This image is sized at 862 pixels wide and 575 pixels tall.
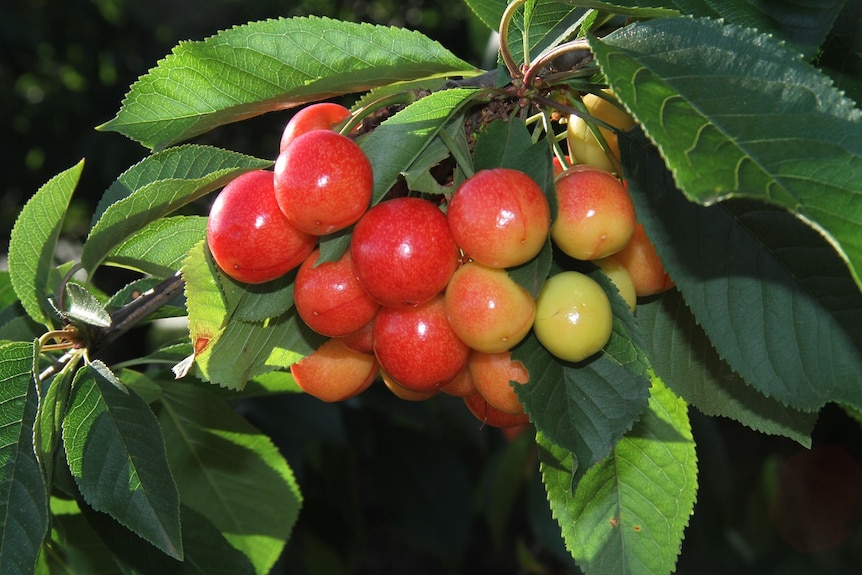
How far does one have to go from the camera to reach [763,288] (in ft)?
3.22

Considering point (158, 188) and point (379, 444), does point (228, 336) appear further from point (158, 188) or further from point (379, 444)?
point (379, 444)

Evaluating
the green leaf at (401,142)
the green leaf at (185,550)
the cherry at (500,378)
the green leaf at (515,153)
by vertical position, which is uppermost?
the green leaf at (401,142)

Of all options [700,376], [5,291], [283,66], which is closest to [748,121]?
[700,376]

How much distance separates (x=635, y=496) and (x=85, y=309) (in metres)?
0.79

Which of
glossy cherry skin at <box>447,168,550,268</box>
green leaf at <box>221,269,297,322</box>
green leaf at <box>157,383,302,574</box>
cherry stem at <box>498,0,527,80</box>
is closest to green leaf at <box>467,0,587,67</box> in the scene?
cherry stem at <box>498,0,527,80</box>

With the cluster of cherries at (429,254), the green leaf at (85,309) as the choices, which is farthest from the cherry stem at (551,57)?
the green leaf at (85,309)

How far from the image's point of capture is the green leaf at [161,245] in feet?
4.36

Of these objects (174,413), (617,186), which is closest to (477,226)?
(617,186)

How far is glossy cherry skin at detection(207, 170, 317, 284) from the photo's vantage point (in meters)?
0.95

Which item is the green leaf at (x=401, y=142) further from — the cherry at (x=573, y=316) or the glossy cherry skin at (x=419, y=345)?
the cherry at (x=573, y=316)

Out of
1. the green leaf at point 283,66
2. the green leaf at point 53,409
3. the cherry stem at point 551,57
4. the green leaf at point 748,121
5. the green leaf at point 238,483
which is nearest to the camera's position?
the green leaf at point 748,121

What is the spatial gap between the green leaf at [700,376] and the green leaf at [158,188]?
0.55 meters

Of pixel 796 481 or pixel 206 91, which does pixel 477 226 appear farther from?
pixel 796 481

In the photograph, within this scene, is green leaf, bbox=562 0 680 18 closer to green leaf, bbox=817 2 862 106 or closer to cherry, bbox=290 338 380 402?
green leaf, bbox=817 2 862 106
